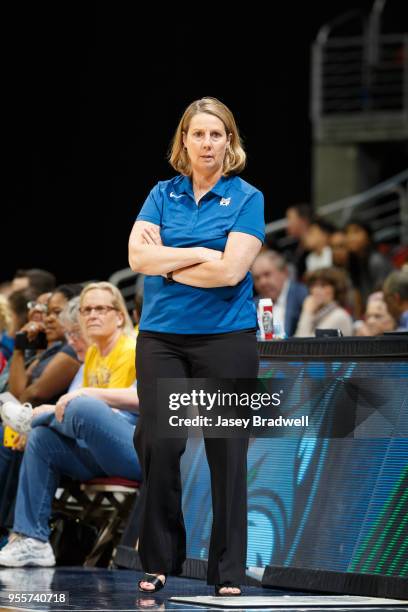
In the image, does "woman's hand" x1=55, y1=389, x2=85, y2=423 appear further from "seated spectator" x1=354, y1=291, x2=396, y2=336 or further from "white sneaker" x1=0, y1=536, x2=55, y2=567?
"seated spectator" x1=354, y1=291, x2=396, y2=336

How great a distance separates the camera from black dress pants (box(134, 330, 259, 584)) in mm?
3955

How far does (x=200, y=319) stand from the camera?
3949 mm

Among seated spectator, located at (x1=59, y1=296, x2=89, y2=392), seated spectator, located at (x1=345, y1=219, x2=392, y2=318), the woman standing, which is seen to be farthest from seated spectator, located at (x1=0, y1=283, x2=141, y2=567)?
seated spectator, located at (x1=345, y1=219, x2=392, y2=318)

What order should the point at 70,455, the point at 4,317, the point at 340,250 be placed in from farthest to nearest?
1. the point at 340,250
2. the point at 4,317
3. the point at 70,455

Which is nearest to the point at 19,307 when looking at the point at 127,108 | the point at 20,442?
the point at 20,442

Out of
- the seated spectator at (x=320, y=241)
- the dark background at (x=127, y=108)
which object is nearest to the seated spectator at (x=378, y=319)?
the seated spectator at (x=320, y=241)

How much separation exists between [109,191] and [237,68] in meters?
2.23

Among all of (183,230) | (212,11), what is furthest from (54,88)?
(183,230)

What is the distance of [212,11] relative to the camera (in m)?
15.4

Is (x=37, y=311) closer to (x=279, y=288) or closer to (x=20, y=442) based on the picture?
(x=20, y=442)

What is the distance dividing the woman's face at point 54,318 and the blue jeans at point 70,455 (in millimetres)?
967

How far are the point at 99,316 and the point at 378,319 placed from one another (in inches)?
75.5

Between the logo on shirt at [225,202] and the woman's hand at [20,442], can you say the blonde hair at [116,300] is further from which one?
the logo on shirt at [225,202]

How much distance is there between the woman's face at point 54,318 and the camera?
6379 mm
